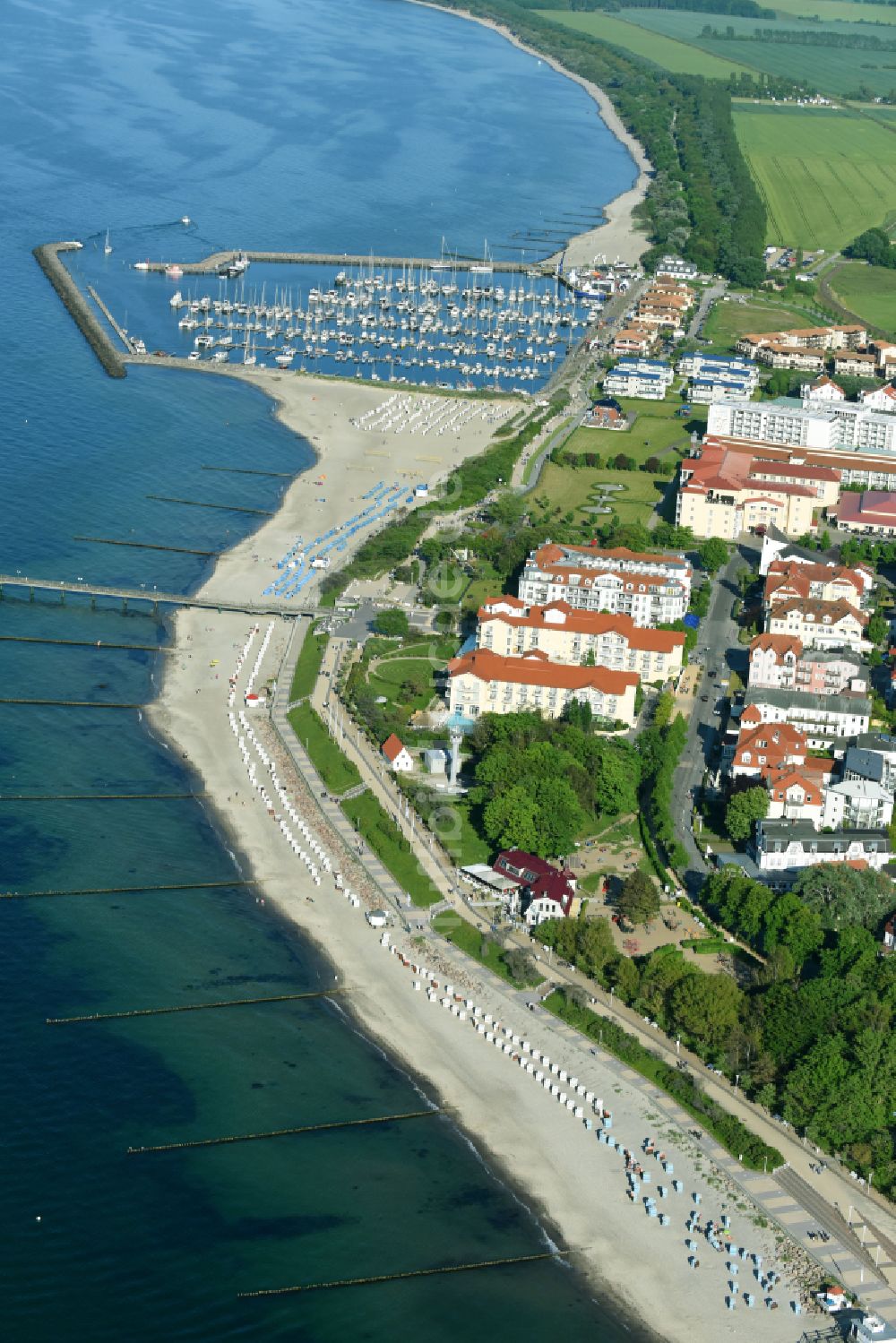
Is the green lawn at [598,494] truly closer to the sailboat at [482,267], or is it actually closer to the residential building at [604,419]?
the residential building at [604,419]

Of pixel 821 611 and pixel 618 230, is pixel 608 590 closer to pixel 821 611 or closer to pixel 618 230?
pixel 821 611

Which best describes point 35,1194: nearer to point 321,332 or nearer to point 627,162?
point 321,332

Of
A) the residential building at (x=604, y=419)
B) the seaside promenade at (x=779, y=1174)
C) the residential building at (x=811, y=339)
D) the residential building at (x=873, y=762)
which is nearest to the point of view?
the seaside promenade at (x=779, y=1174)

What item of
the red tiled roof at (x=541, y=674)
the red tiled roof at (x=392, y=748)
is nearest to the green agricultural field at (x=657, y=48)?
the red tiled roof at (x=541, y=674)

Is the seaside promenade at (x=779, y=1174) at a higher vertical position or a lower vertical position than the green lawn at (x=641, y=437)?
lower

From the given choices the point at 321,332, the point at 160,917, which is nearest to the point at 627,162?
the point at 321,332

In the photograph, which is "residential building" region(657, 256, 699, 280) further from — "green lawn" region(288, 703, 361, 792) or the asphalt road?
"green lawn" region(288, 703, 361, 792)

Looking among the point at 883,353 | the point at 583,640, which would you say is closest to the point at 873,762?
the point at 583,640

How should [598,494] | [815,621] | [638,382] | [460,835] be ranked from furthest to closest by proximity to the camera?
[638,382] < [598,494] < [815,621] < [460,835]
